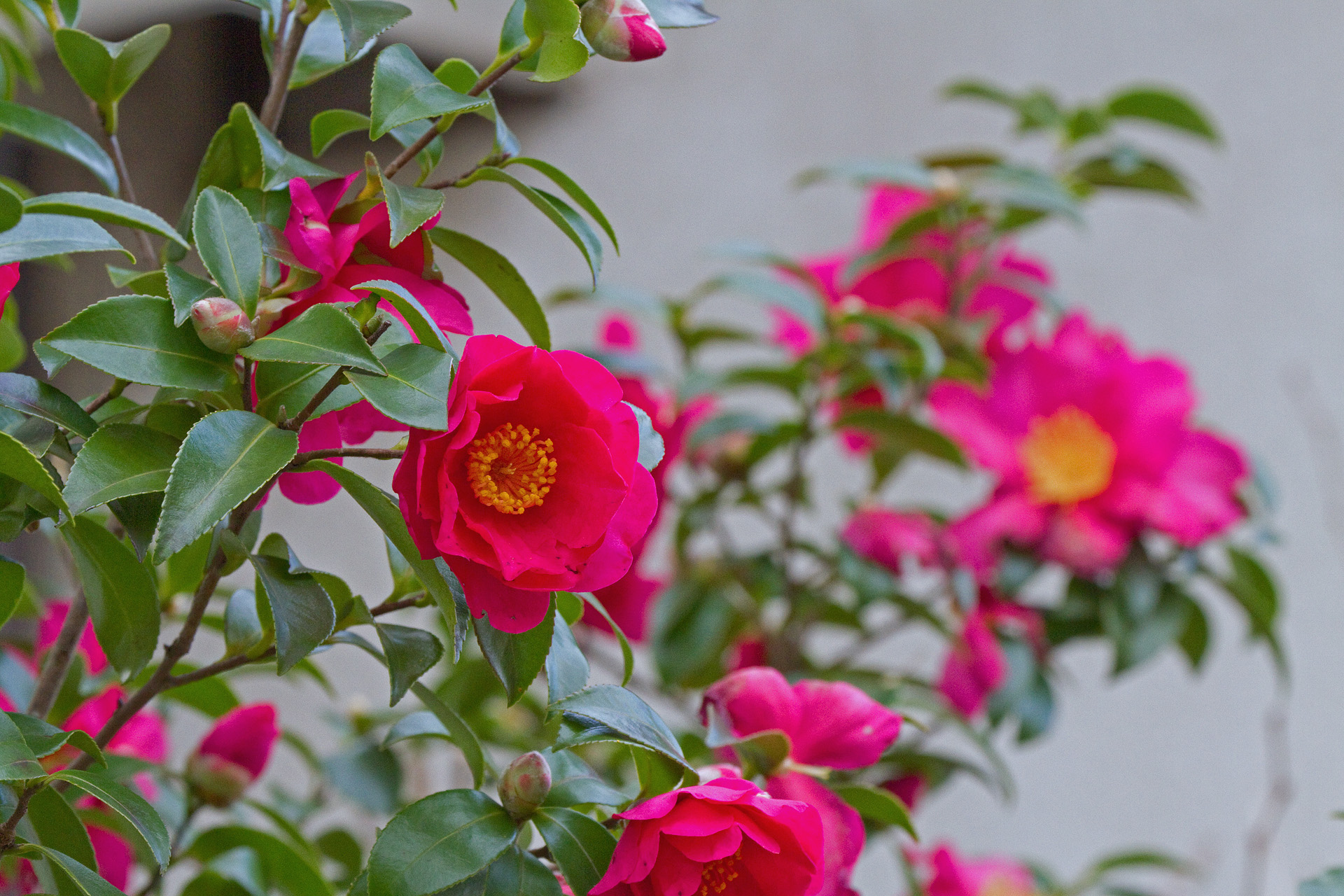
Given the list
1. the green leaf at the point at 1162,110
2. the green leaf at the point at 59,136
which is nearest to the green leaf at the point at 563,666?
the green leaf at the point at 59,136

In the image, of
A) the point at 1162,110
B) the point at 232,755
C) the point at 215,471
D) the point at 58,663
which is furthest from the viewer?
the point at 1162,110

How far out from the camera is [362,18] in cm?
37

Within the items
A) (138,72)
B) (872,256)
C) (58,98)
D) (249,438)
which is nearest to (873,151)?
(872,256)

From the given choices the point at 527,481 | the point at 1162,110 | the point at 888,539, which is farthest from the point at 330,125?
the point at 1162,110

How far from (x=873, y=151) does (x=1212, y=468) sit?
96cm

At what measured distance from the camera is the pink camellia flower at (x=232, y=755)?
0.52m

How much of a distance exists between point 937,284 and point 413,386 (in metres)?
0.65

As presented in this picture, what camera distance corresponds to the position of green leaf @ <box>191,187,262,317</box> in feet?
1.09

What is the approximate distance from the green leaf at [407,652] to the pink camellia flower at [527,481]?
0.15 feet

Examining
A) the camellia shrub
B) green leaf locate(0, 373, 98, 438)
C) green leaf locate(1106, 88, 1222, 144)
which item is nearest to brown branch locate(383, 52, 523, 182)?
the camellia shrub

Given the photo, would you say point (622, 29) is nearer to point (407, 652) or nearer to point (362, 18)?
point (362, 18)

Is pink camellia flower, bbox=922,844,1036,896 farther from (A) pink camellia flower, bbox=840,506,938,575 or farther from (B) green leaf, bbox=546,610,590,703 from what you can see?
(B) green leaf, bbox=546,610,590,703

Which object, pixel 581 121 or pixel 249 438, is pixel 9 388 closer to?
pixel 249 438

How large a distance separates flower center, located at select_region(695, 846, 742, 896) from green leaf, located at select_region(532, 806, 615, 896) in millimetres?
29
